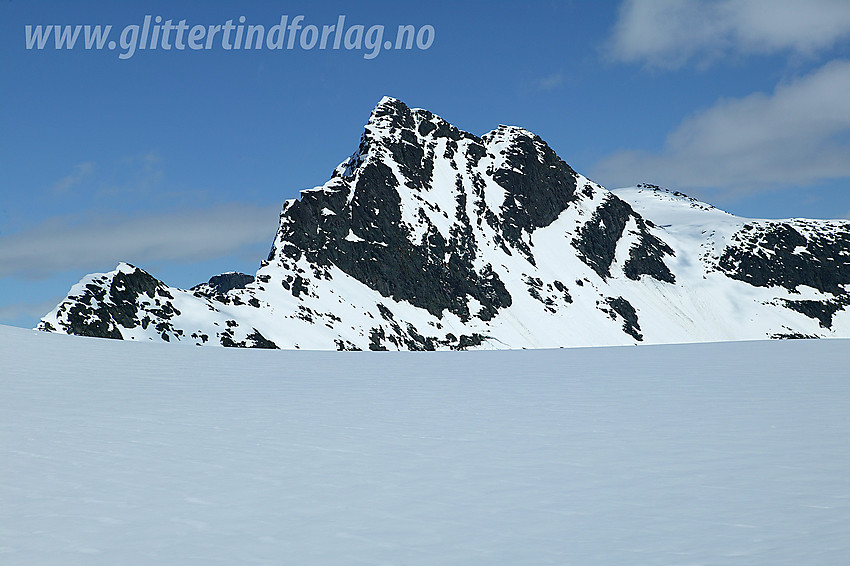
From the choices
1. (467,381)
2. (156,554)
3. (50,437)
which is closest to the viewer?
(156,554)

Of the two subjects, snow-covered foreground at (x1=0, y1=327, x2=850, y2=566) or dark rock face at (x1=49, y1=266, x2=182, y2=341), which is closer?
snow-covered foreground at (x1=0, y1=327, x2=850, y2=566)

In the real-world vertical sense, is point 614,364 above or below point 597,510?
above

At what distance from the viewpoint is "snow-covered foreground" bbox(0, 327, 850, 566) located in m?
8.85

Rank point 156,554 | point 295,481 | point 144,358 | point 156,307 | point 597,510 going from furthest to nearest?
point 156,307 → point 144,358 → point 295,481 → point 597,510 → point 156,554

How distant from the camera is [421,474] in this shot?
496 inches

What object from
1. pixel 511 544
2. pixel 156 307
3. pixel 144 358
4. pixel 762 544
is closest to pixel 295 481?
pixel 511 544

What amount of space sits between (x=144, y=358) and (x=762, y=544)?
107 ft

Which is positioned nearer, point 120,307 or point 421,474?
point 421,474

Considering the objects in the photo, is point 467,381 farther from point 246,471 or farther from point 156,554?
point 156,554

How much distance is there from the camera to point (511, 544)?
895 cm

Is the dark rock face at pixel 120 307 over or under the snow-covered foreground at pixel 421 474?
over

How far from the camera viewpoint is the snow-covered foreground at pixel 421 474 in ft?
29.0

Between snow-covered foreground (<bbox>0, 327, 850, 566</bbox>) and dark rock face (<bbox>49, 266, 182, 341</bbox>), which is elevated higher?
dark rock face (<bbox>49, 266, 182, 341</bbox>)

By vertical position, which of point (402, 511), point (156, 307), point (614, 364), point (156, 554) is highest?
point (156, 307)
